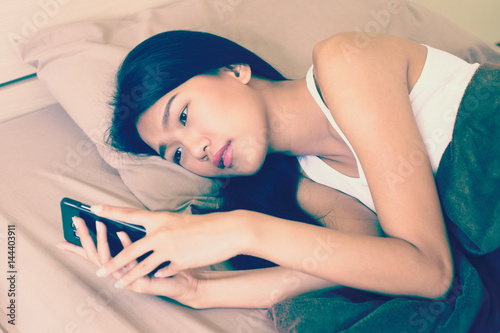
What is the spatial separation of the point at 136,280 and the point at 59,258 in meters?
0.23

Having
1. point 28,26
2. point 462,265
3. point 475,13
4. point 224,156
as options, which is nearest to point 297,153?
point 224,156

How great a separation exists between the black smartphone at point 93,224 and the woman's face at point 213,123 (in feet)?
0.87

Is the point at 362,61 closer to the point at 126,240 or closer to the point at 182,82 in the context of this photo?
the point at 182,82

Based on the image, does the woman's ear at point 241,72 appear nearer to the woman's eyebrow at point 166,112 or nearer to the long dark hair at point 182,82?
the long dark hair at point 182,82

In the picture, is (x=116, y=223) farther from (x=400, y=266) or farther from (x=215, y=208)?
(x=400, y=266)

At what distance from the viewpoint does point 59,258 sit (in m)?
0.82

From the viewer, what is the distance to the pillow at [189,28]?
0.99m

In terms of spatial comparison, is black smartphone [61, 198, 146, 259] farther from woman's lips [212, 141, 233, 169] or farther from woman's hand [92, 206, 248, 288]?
woman's lips [212, 141, 233, 169]

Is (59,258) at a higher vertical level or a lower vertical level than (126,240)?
lower

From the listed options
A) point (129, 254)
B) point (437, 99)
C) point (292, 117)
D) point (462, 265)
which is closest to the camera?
point (129, 254)

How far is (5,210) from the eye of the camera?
3.00ft

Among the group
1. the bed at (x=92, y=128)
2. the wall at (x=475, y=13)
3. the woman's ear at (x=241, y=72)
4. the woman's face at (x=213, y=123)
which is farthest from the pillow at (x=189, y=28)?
the wall at (x=475, y=13)

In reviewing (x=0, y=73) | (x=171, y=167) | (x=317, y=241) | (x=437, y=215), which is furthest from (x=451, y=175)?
(x=0, y=73)

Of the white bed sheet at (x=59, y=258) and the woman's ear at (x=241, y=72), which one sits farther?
the woman's ear at (x=241, y=72)
